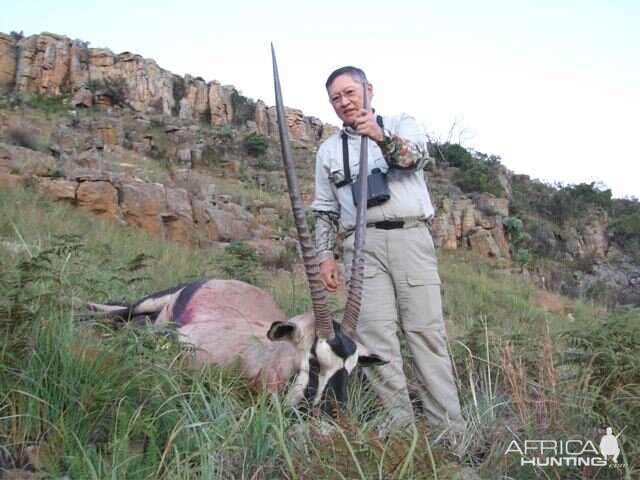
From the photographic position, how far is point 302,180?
80.7 ft

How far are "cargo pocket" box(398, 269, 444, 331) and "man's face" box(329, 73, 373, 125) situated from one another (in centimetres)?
102

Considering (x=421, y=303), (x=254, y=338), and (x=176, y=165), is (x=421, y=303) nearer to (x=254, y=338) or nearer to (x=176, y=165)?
(x=254, y=338)

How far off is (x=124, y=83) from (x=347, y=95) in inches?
1394

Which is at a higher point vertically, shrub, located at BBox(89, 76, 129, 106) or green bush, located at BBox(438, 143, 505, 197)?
shrub, located at BBox(89, 76, 129, 106)

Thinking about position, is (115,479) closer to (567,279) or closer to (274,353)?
(274,353)

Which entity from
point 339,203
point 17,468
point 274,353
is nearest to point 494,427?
point 274,353

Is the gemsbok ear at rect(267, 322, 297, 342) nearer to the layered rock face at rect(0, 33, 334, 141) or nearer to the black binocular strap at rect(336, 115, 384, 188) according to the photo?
the black binocular strap at rect(336, 115, 384, 188)

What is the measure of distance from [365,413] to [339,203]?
137 cm

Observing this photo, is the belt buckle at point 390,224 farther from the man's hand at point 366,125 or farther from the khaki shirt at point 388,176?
the man's hand at point 366,125

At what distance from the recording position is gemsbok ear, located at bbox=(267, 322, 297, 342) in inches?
124

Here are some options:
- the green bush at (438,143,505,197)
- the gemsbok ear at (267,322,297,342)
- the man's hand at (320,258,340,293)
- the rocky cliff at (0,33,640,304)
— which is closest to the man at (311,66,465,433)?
the man's hand at (320,258,340,293)

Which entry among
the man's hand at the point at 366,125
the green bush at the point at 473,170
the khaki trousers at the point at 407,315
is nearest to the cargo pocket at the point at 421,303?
the khaki trousers at the point at 407,315

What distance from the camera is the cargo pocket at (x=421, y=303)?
136 inches

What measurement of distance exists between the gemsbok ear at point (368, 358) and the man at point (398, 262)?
0.10 meters
